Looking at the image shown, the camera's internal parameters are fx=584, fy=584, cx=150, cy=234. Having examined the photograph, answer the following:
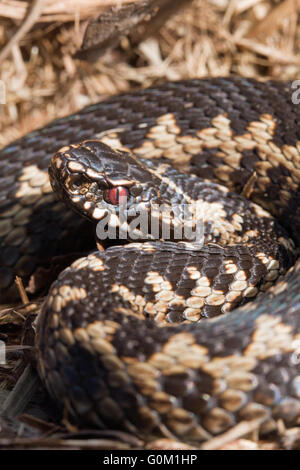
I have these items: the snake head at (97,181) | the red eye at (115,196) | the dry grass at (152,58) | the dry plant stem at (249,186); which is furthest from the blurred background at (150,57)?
the red eye at (115,196)

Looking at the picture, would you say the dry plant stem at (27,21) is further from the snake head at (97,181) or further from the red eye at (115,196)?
the red eye at (115,196)

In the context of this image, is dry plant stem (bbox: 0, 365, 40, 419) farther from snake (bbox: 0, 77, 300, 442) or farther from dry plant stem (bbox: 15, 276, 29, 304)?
dry plant stem (bbox: 15, 276, 29, 304)

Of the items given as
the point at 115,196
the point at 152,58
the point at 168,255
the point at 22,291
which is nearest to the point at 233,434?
the point at 168,255

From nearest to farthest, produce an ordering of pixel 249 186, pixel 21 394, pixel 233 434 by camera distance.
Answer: pixel 233 434 < pixel 21 394 < pixel 249 186

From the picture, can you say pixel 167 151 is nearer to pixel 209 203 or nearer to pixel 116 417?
pixel 209 203

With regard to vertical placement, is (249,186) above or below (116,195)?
below

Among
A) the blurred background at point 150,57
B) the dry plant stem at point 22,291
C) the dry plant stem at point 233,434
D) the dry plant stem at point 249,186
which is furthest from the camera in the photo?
the blurred background at point 150,57

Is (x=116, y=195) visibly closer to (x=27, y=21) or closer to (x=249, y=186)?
(x=249, y=186)

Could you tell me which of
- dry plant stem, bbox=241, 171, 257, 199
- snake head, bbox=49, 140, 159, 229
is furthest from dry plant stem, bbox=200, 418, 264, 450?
dry plant stem, bbox=241, 171, 257, 199
